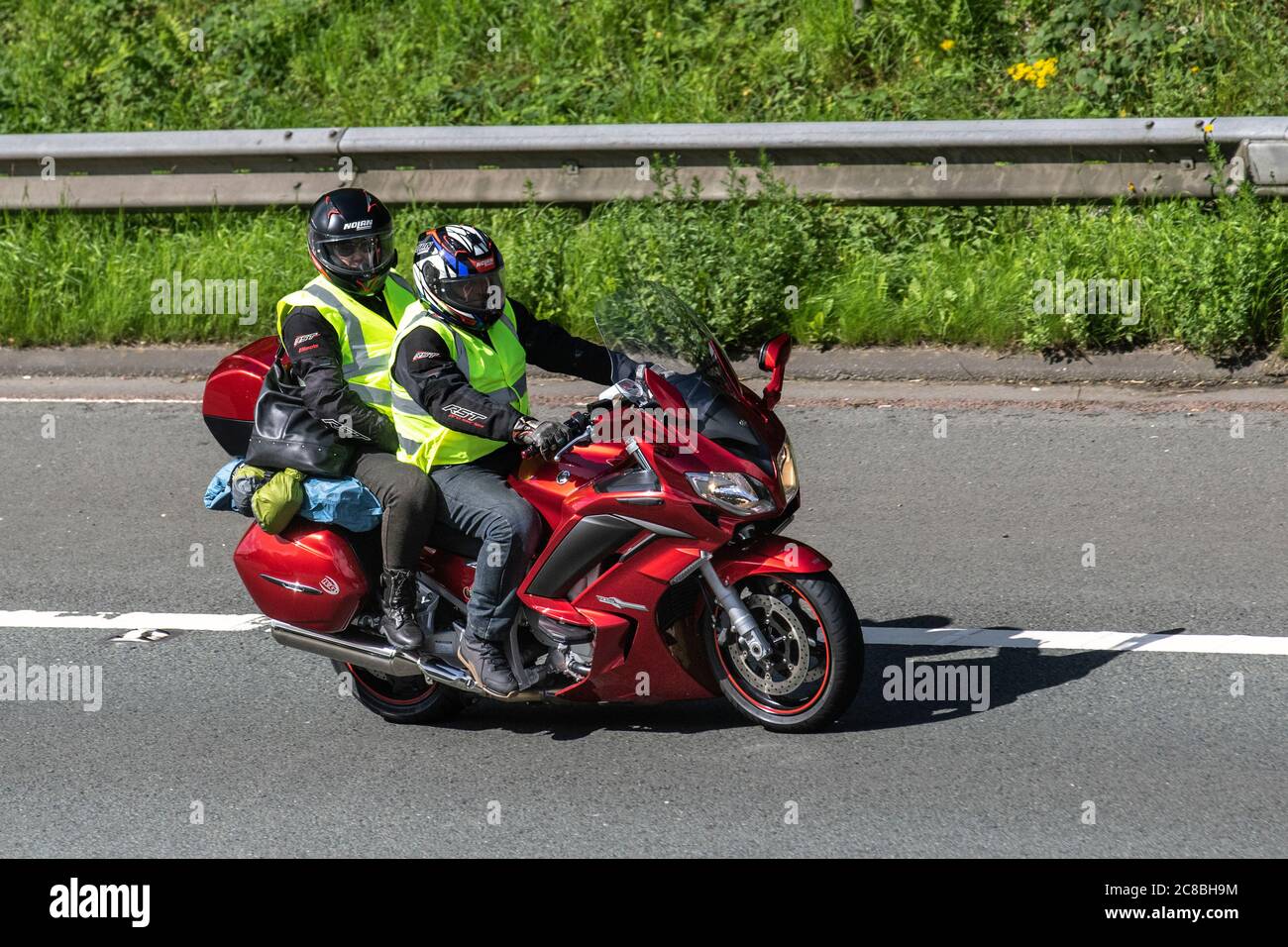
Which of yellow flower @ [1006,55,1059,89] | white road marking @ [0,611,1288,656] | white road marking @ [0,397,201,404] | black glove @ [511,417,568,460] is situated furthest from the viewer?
yellow flower @ [1006,55,1059,89]

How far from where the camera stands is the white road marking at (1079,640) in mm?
6105

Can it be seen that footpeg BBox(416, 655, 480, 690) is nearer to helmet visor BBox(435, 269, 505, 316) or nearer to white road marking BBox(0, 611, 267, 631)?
helmet visor BBox(435, 269, 505, 316)

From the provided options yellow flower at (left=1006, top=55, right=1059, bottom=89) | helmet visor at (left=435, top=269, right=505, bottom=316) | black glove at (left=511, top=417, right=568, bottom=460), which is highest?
yellow flower at (left=1006, top=55, right=1059, bottom=89)

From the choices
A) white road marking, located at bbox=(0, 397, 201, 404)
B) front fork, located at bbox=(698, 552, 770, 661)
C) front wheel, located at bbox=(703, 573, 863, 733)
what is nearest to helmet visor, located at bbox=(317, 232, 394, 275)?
front fork, located at bbox=(698, 552, 770, 661)

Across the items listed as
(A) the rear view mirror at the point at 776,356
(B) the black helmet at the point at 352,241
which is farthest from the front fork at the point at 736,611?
(B) the black helmet at the point at 352,241

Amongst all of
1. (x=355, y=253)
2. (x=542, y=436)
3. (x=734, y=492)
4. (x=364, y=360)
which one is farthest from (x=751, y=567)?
(x=355, y=253)

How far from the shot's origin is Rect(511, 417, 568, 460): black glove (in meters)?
5.05

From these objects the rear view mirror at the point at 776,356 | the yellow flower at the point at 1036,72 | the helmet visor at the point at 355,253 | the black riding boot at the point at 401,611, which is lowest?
the black riding boot at the point at 401,611

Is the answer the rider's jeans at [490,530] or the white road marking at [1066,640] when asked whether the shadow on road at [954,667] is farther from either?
the rider's jeans at [490,530]

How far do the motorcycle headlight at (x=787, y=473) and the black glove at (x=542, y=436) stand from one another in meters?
0.69

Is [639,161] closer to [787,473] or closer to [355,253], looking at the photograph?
[355,253]

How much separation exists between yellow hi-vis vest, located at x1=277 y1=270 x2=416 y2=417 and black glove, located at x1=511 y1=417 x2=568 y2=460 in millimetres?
787

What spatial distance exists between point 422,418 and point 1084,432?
4003mm

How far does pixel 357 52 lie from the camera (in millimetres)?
13227
